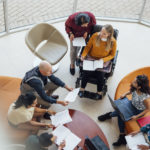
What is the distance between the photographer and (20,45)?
5.66 m

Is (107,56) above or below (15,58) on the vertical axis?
above

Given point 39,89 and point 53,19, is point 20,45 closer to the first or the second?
point 53,19

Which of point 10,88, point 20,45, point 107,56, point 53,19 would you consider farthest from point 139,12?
point 10,88

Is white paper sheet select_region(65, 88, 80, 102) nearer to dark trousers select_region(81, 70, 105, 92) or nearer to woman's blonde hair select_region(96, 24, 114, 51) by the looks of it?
dark trousers select_region(81, 70, 105, 92)

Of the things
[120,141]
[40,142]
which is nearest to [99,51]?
[120,141]

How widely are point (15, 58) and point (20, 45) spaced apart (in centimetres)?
46

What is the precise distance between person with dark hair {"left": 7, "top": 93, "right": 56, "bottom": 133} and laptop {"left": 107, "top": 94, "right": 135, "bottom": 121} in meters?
1.20

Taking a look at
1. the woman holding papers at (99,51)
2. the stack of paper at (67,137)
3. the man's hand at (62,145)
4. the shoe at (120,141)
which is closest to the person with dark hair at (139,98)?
the shoe at (120,141)

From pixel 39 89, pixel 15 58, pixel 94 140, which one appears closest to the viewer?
pixel 94 140

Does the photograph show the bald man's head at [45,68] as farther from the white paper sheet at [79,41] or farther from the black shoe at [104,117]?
the black shoe at [104,117]

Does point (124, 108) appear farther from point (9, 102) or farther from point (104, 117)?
point (9, 102)

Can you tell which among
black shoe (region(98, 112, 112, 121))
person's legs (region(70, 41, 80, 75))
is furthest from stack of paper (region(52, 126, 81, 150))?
person's legs (region(70, 41, 80, 75))

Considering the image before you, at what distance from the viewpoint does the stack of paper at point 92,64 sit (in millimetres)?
4246

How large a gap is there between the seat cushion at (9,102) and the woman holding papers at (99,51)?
126 centimetres
